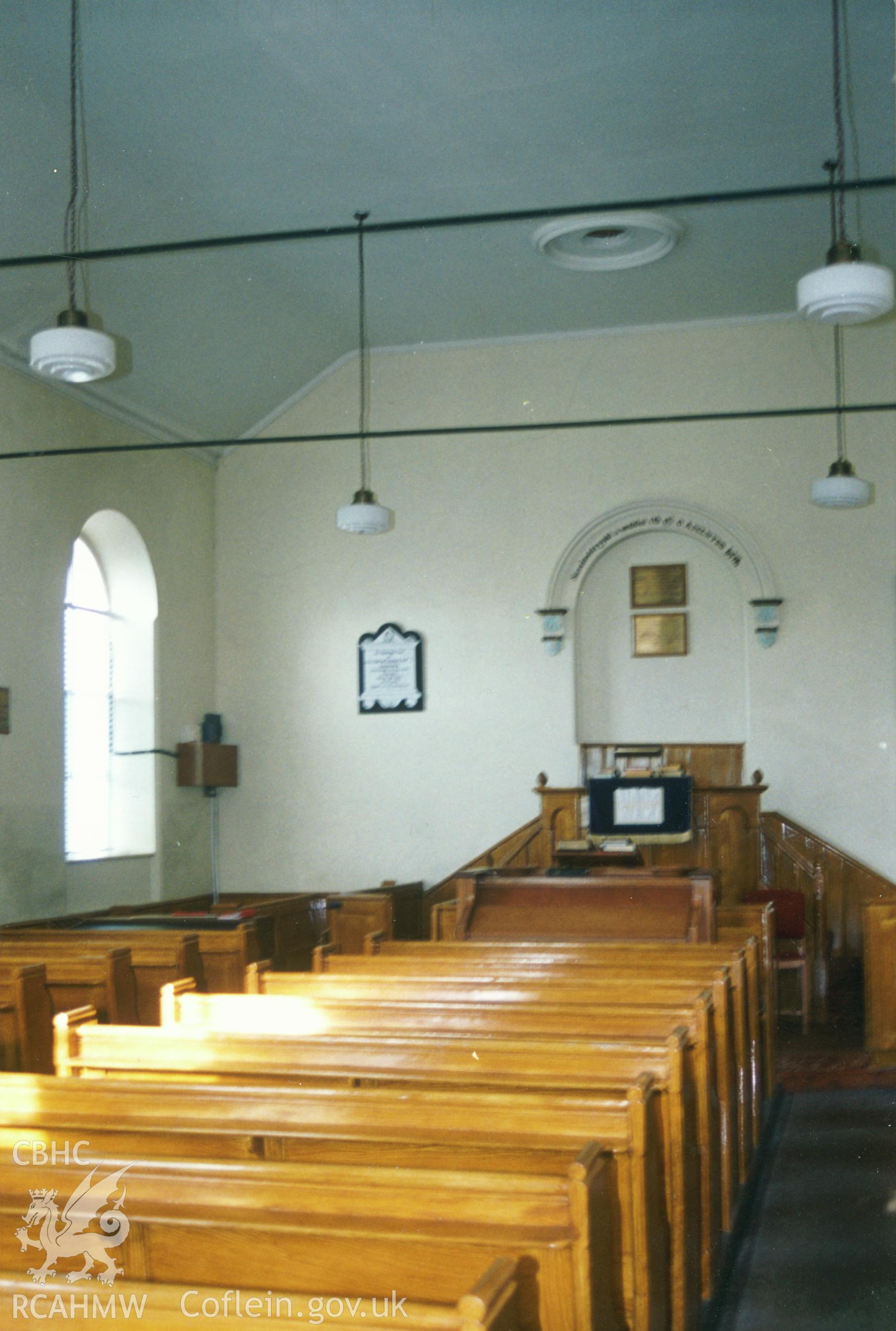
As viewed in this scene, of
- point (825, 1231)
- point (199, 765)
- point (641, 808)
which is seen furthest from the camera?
point (199, 765)

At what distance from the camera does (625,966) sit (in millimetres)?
5277

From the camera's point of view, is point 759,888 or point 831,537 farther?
point 831,537

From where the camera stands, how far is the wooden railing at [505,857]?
10.8 meters

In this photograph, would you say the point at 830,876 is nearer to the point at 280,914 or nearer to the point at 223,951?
the point at 280,914

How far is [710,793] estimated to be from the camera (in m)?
10.1

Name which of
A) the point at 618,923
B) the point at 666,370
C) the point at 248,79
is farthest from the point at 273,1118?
the point at 666,370

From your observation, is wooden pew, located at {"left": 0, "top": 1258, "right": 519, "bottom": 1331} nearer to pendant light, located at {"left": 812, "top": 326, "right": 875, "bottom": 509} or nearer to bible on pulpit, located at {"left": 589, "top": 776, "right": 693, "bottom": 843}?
bible on pulpit, located at {"left": 589, "top": 776, "right": 693, "bottom": 843}

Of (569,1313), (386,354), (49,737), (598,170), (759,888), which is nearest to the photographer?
(569,1313)

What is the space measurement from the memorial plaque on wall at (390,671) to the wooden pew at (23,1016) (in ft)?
20.2

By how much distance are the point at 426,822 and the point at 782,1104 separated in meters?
5.10

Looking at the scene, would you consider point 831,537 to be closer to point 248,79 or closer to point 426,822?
point 426,822

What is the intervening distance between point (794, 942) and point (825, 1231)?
13.3 ft

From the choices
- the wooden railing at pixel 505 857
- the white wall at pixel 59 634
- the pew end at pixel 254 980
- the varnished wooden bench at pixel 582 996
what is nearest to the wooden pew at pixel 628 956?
the varnished wooden bench at pixel 582 996

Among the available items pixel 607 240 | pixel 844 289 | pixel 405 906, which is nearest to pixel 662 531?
pixel 607 240
